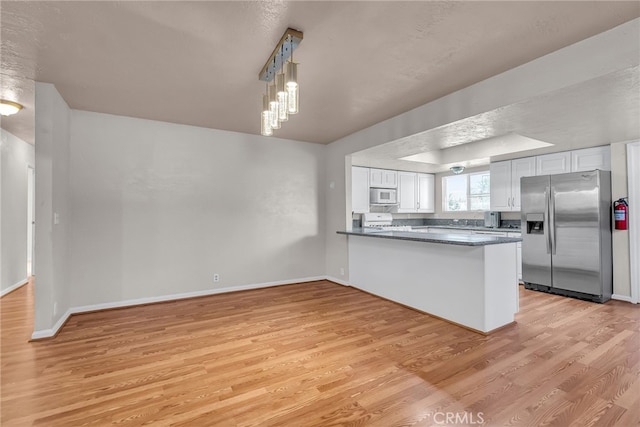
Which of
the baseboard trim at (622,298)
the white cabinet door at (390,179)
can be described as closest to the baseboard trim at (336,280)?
the white cabinet door at (390,179)

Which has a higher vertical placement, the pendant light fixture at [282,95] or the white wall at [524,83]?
the white wall at [524,83]

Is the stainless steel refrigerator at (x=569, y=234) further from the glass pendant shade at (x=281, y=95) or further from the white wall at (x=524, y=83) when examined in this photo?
the glass pendant shade at (x=281, y=95)

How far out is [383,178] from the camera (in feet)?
22.0

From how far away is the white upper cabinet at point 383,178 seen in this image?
6534 millimetres

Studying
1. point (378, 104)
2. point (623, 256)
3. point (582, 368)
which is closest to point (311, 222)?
point (378, 104)

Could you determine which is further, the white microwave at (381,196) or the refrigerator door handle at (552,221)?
the white microwave at (381,196)

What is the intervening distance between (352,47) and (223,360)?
110 inches

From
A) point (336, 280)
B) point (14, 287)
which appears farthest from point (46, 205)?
point (336, 280)

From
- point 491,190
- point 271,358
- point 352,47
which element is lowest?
point 271,358

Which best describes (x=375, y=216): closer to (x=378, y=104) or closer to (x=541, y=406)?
(x=378, y=104)

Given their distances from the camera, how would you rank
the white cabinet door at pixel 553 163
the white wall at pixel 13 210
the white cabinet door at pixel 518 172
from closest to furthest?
the white wall at pixel 13 210
the white cabinet door at pixel 553 163
the white cabinet door at pixel 518 172

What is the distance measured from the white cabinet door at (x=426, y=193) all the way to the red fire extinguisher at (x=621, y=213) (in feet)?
11.7

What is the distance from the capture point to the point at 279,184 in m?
5.19

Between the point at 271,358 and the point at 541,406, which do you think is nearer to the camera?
the point at 541,406
